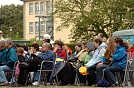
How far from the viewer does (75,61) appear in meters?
18.0

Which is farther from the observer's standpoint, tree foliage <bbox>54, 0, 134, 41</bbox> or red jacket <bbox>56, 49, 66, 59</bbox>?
tree foliage <bbox>54, 0, 134, 41</bbox>

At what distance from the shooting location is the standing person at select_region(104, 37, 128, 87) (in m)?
15.9

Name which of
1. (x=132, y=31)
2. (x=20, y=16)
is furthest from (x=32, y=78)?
(x=20, y=16)

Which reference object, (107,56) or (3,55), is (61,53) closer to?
(3,55)

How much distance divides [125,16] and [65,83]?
112 ft

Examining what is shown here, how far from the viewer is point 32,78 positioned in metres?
18.8

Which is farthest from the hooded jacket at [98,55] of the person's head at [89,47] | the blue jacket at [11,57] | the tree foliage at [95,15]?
the tree foliage at [95,15]

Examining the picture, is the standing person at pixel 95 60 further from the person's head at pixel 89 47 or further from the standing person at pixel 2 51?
the standing person at pixel 2 51

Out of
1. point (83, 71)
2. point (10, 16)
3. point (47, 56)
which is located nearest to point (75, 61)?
point (83, 71)

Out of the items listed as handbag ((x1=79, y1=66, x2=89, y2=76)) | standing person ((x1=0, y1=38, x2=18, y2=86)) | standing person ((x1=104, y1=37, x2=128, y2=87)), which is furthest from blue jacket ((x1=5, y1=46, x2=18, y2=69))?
standing person ((x1=104, y1=37, x2=128, y2=87))

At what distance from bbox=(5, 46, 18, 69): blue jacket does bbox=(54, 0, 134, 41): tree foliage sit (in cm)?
3315

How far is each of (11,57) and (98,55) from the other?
2944mm

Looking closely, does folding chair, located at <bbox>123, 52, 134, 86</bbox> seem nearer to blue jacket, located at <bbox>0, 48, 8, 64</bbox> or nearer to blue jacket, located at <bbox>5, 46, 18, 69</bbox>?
blue jacket, located at <bbox>5, 46, 18, 69</bbox>

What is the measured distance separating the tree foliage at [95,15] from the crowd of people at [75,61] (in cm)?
3260
